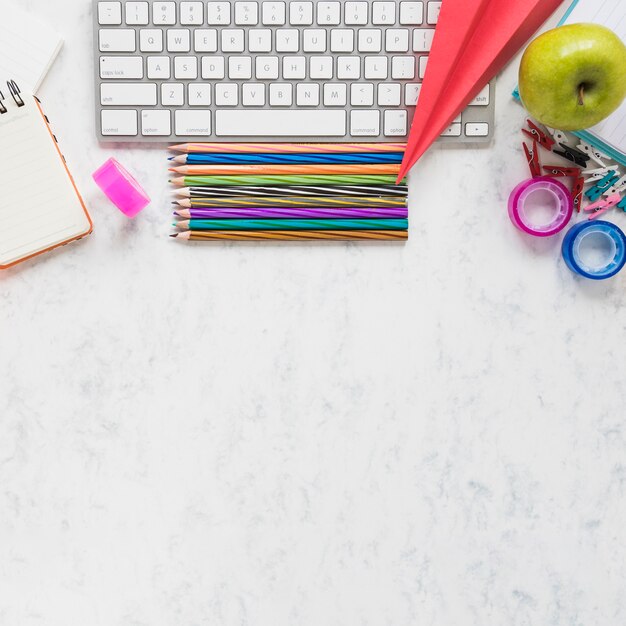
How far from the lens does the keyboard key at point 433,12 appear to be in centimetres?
75

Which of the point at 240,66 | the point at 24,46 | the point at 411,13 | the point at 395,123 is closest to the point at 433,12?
the point at 411,13

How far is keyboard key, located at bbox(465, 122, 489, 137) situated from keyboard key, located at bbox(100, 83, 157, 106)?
37 cm

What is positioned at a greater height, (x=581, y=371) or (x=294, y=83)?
(x=294, y=83)

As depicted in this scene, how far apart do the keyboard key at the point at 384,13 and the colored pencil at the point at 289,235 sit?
24 cm

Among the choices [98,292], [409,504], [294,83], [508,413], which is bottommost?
[409,504]

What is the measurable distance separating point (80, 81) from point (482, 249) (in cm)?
53

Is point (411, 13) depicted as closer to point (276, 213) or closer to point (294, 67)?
point (294, 67)

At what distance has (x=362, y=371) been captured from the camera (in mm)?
797

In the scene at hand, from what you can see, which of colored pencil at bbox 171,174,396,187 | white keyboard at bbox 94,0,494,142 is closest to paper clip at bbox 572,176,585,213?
white keyboard at bbox 94,0,494,142

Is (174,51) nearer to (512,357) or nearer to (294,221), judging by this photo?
(294,221)

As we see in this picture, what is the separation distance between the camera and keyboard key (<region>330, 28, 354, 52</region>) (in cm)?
75

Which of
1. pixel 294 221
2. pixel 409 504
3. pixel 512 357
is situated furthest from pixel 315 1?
pixel 409 504

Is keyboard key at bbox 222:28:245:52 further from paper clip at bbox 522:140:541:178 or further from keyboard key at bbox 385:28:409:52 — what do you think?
paper clip at bbox 522:140:541:178

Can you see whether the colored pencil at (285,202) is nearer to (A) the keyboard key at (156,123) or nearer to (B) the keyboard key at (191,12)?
(A) the keyboard key at (156,123)
